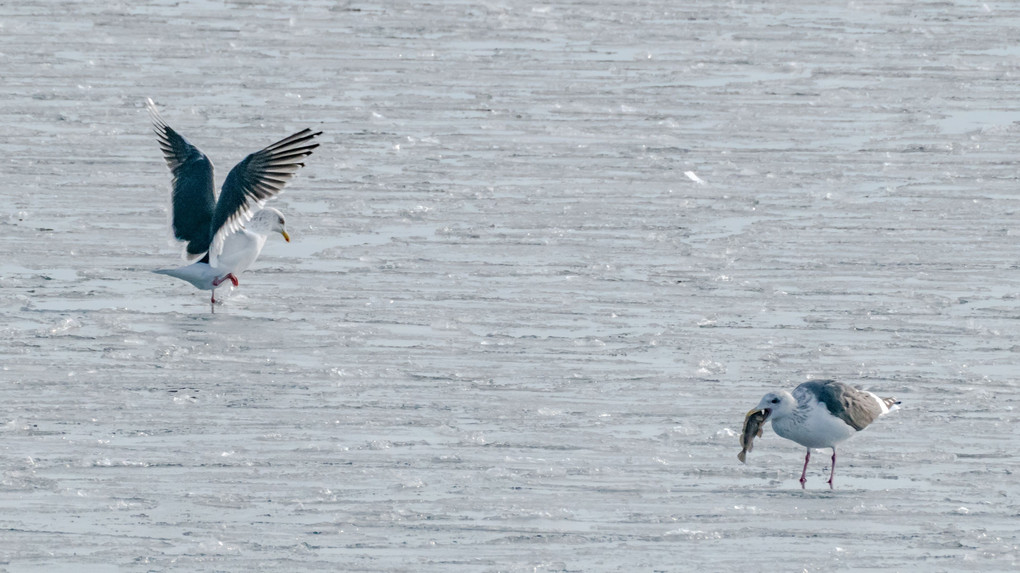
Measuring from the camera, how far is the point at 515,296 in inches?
385

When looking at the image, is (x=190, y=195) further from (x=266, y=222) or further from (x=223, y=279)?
(x=223, y=279)

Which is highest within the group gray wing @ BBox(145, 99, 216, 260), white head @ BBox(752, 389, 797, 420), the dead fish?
white head @ BBox(752, 389, 797, 420)

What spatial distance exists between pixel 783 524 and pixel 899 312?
121 inches

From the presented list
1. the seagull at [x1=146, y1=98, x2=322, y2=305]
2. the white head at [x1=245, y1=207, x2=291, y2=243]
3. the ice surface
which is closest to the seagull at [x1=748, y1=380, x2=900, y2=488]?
the ice surface

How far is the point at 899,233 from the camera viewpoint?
10992 mm

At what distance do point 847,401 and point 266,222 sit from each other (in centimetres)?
433

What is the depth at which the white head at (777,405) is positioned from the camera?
729 cm

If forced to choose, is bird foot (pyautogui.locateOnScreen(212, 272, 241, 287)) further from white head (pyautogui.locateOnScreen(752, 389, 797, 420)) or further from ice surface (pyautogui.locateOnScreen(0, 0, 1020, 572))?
white head (pyautogui.locateOnScreen(752, 389, 797, 420))

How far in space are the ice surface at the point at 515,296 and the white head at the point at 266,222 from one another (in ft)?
1.12

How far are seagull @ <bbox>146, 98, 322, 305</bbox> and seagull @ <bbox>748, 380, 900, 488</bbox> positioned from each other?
3886 millimetres

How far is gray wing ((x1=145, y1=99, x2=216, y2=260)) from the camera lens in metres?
10.5

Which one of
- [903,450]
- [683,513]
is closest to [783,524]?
[683,513]

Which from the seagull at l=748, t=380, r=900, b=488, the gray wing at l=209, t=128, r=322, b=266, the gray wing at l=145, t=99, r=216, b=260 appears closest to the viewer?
the seagull at l=748, t=380, r=900, b=488

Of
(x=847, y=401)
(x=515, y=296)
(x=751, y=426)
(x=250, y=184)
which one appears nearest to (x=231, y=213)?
(x=250, y=184)
